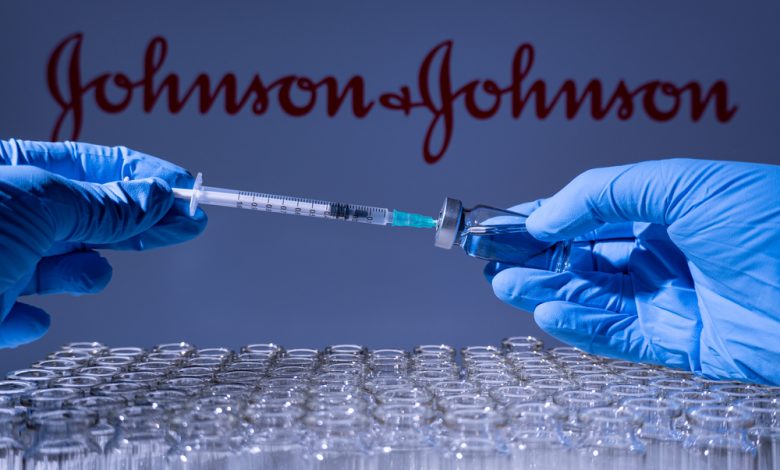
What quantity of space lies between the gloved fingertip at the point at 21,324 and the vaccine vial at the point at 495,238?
0.96 meters

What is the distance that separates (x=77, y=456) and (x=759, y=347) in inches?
48.7

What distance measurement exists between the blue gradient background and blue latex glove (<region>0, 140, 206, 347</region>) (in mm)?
1707

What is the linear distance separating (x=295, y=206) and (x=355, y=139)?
1.82 metres

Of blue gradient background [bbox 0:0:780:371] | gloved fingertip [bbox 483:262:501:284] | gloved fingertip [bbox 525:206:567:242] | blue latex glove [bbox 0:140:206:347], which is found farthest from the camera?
blue gradient background [bbox 0:0:780:371]

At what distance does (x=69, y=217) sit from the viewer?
1600 millimetres

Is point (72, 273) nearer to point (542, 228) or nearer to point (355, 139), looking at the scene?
point (542, 228)

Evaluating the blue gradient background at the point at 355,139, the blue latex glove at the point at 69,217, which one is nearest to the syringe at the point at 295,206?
the blue latex glove at the point at 69,217

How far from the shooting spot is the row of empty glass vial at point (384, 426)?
3.76 ft

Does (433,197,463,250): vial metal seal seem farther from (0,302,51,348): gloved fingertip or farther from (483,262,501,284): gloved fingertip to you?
(0,302,51,348): gloved fingertip

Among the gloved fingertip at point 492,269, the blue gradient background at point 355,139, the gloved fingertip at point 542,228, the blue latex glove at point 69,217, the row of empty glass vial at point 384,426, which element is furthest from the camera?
the blue gradient background at point 355,139

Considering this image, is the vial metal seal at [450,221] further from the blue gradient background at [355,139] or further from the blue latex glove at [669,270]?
the blue gradient background at [355,139]

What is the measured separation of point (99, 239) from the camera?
5.73 feet

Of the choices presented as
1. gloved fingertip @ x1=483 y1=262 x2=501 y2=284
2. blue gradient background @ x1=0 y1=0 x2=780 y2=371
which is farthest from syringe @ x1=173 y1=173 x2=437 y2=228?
blue gradient background @ x1=0 y1=0 x2=780 y2=371

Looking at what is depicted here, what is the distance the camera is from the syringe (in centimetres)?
185
